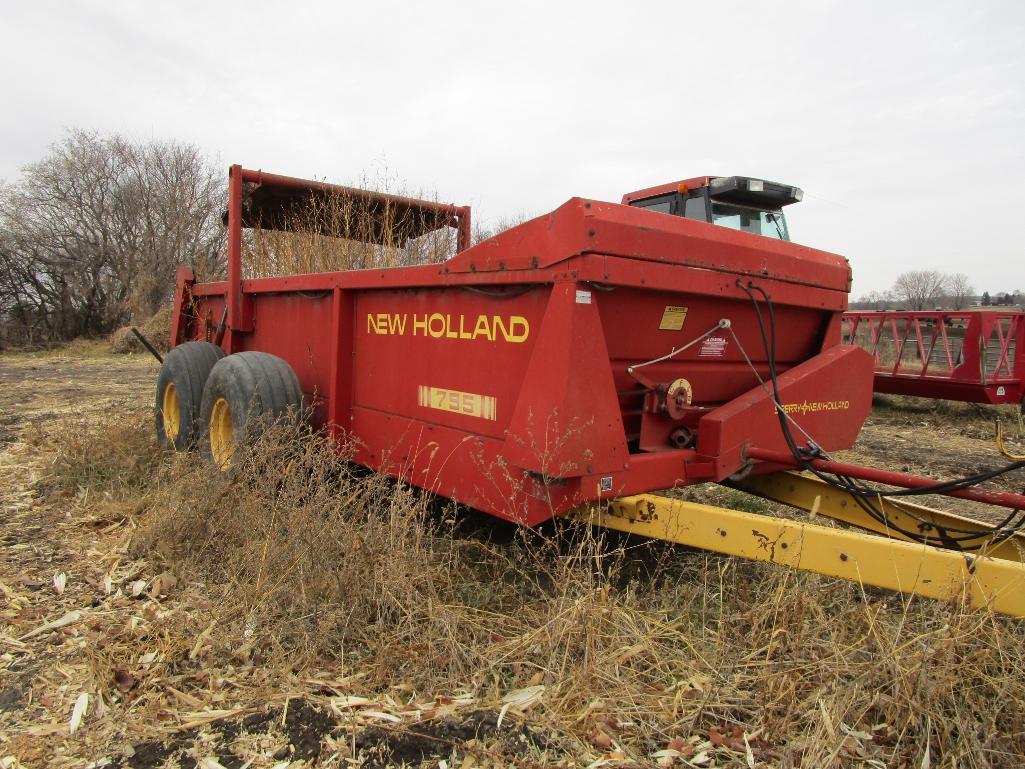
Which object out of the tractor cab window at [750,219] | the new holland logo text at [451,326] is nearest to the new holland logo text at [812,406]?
the new holland logo text at [451,326]

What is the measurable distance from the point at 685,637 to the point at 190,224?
3009 centimetres

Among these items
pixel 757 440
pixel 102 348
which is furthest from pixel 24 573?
pixel 102 348

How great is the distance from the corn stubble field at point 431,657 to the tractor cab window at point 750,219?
12.2ft

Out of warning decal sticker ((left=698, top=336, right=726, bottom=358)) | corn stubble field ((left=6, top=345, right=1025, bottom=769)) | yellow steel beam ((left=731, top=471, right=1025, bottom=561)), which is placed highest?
warning decal sticker ((left=698, top=336, right=726, bottom=358))

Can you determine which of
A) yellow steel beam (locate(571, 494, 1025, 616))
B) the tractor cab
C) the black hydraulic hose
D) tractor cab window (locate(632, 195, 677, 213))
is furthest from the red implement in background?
A: yellow steel beam (locate(571, 494, 1025, 616))

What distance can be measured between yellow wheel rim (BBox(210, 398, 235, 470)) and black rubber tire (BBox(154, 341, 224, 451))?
202 mm

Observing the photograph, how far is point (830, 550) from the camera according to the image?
256 centimetres

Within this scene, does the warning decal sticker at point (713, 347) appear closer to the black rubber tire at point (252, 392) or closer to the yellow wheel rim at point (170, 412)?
the black rubber tire at point (252, 392)

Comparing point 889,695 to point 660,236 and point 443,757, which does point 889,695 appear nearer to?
point 443,757

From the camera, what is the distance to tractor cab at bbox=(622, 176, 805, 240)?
6.14 metres

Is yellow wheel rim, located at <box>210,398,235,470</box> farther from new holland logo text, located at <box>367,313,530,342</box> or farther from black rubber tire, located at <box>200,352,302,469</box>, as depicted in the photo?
new holland logo text, located at <box>367,313,530,342</box>

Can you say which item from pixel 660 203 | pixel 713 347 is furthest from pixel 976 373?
pixel 713 347

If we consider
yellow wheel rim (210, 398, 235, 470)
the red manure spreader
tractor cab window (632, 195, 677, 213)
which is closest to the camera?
the red manure spreader

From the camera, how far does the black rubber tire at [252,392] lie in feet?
13.0
